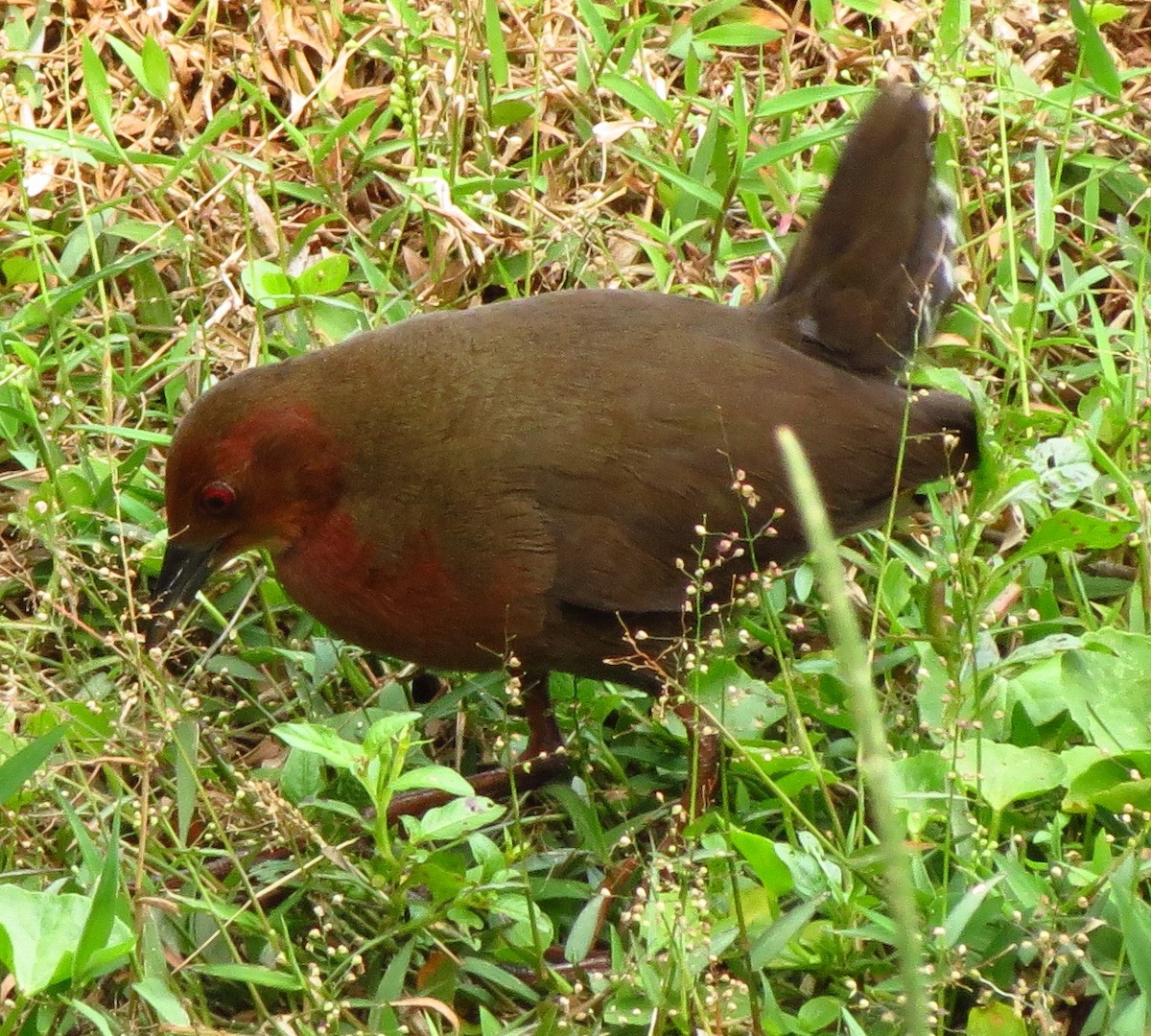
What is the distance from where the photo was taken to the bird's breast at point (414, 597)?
3.05 metres

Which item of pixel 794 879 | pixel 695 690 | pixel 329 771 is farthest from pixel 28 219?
pixel 794 879

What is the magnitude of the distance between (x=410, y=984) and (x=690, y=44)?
2.62 m

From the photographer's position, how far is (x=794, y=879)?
104 inches

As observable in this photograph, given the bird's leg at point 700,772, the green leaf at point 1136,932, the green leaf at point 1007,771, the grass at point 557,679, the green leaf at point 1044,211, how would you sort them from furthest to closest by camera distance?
the green leaf at point 1044,211 < the bird's leg at point 700,772 < the green leaf at point 1007,771 < the grass at point 557,679 < the green leaf at point 1136,932

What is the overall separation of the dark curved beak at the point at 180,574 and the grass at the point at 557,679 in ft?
0.30

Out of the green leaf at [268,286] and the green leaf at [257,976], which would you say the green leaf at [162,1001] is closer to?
the green leaf at [257,976]

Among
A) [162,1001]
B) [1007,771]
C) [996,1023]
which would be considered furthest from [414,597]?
[996,1023]

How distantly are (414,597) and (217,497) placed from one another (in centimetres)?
41

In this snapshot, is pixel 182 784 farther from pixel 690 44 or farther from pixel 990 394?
pixel 690 44

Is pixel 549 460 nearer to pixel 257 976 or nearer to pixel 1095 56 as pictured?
pixel 257 976

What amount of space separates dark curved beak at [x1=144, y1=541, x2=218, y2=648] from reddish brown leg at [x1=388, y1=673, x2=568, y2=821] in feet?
1.86

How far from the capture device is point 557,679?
12.0 feet

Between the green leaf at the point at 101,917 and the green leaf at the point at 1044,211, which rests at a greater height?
the green leaf at the point at 1044,211

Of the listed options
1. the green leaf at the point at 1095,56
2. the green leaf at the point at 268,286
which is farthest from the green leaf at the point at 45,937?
the green leaf at the point at 1095,56
